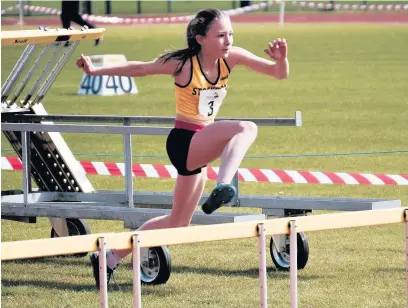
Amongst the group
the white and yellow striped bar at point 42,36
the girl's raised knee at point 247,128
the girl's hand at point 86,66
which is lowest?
the girl's raised knee at point 247,128

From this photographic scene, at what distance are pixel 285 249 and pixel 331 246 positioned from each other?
1330 mm

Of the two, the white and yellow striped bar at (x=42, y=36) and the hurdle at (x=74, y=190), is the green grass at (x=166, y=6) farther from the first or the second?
the white and yellow striped bar at (x=42, y=36)

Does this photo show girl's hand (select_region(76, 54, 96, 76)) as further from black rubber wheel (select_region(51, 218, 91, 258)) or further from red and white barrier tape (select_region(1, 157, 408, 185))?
red and white barrier tape (select_region(1, 157, 408, 185))

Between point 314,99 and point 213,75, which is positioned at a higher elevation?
point 213,75

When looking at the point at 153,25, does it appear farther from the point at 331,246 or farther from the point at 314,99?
the point at 331,246

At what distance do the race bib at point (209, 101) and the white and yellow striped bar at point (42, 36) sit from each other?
133 cm

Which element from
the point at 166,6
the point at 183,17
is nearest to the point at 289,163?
the point at 183,17

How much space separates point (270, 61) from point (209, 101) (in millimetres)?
477

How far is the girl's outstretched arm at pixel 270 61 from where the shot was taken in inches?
326

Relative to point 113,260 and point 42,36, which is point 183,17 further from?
point 113,260

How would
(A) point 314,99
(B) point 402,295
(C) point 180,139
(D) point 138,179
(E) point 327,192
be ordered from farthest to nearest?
(A) point 314,99 < (D) point 138,179 < (E) point 327,192 < (B) point 402,295 < (C) point 180,139

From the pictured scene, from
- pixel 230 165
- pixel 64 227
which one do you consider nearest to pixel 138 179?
pixel 64 227

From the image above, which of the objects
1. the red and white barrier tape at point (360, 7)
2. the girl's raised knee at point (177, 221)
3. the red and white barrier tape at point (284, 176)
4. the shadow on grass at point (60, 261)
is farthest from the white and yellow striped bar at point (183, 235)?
the red and white barrier tape at point (360, 7)

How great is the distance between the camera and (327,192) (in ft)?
49.3
